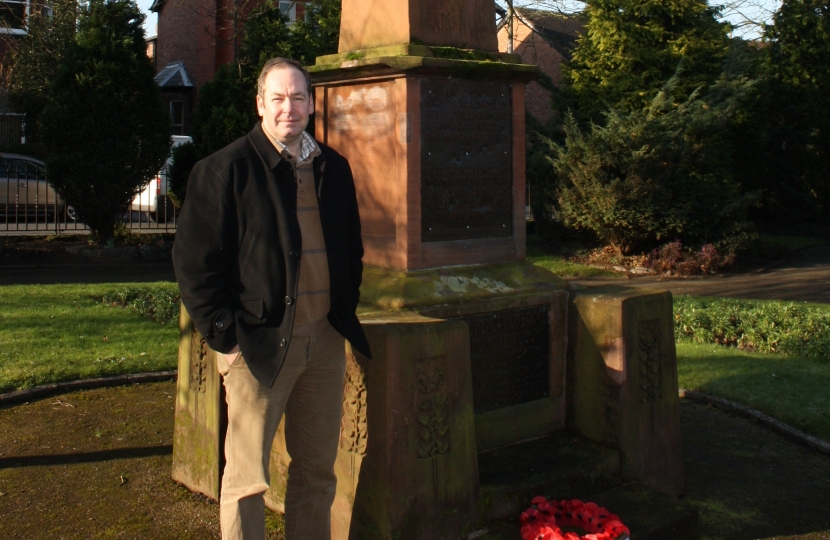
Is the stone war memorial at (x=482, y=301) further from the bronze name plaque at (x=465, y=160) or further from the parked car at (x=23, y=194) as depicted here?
the parked car at (x=23, y=194)

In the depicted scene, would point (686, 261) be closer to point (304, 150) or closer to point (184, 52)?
point (304, 150)

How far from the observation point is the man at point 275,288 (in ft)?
9.80

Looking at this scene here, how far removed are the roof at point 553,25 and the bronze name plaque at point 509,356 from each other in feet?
50.5

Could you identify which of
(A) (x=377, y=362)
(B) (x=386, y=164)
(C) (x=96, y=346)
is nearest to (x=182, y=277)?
(A) (x=377, y=362)

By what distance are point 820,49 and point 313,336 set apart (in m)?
25.9

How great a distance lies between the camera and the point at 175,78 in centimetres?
3142

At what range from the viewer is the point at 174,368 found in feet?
23.6

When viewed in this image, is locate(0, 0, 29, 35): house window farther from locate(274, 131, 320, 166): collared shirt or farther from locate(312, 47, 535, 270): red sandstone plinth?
locate(274, 131, 320, 166): collared shirt

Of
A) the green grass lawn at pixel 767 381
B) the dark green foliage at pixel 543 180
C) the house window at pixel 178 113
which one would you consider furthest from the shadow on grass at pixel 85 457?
the house window at pixel 178 113

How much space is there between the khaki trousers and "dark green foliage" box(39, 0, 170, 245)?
1308cm

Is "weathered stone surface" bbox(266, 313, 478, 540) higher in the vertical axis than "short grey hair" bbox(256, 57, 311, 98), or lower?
lower

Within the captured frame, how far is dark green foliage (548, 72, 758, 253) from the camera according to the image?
16.8 meters

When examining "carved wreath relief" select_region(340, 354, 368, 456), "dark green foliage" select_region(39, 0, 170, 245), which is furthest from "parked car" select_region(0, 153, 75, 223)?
"carved wreath relief" select_region(340, 354, 368, 456)

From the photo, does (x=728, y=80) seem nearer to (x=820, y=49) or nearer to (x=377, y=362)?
(x=820, y=49)
